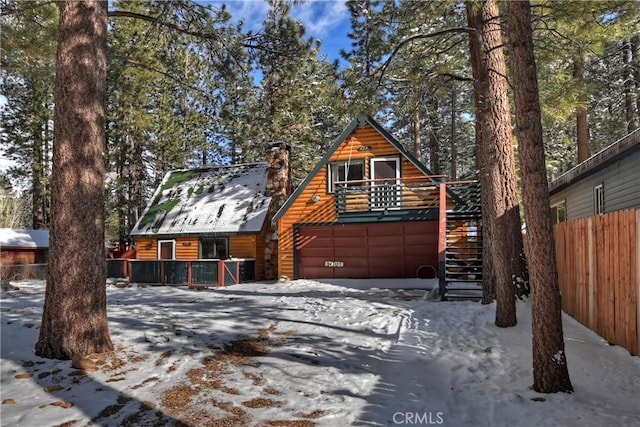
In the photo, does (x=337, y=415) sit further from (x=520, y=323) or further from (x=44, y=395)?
(x=520, y=323)

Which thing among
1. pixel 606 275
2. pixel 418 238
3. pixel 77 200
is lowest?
pixel 606 275

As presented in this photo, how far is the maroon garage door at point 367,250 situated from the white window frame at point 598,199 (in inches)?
→ 187

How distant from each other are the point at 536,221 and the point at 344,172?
12.0 meters

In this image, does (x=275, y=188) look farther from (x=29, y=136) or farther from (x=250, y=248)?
Answer: (x=29, y=136)

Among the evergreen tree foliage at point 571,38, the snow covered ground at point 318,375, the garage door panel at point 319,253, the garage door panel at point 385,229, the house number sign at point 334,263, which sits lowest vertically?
the snow covered ground at point 318,375

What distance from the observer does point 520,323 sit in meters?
6.68

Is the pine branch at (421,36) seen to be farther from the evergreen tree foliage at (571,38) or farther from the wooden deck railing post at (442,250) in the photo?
the wooden deck railing post at (442,250)

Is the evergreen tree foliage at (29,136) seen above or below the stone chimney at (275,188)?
above

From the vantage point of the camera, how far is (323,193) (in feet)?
52.8

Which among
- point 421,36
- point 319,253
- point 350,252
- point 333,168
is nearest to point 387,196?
point 333,168

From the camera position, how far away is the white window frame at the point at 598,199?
11.0m

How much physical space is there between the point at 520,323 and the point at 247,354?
4.27 m

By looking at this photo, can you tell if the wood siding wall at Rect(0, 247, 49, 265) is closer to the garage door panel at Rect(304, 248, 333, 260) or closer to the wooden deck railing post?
the garage door panel at Rect(304, 248, 333, 260)

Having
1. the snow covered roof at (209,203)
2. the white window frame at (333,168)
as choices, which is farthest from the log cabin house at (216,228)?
the white window frame at (333,168)
